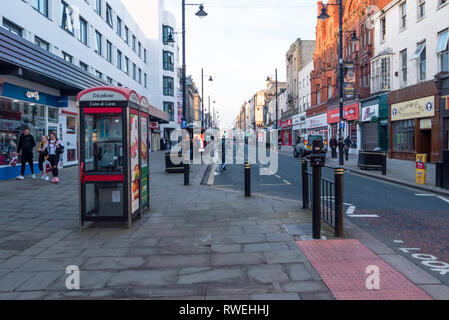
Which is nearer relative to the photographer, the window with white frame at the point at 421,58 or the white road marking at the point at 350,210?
the white road marking at the point at 350,210

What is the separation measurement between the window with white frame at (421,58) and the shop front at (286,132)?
3848cm

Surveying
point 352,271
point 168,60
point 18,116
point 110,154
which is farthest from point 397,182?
point 168,60

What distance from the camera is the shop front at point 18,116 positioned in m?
14.1

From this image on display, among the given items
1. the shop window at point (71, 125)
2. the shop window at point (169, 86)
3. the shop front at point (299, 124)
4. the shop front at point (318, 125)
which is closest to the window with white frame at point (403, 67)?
the shop front at point (318, 125)

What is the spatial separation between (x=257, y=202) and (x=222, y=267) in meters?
4.69

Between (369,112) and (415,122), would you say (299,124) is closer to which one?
(369,112)

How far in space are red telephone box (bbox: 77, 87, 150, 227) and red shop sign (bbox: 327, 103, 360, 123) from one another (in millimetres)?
29420

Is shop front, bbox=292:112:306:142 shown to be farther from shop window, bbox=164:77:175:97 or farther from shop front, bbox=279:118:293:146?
shop window, bbox=164:77:175:97

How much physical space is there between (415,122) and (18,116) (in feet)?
73.0

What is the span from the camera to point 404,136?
81.1ft

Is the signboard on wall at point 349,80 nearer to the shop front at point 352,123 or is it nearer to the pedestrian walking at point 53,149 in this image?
the shop front at point 352,123

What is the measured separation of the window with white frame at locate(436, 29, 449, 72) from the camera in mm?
19719

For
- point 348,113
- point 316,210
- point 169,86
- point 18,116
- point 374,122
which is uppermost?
point 169,86
